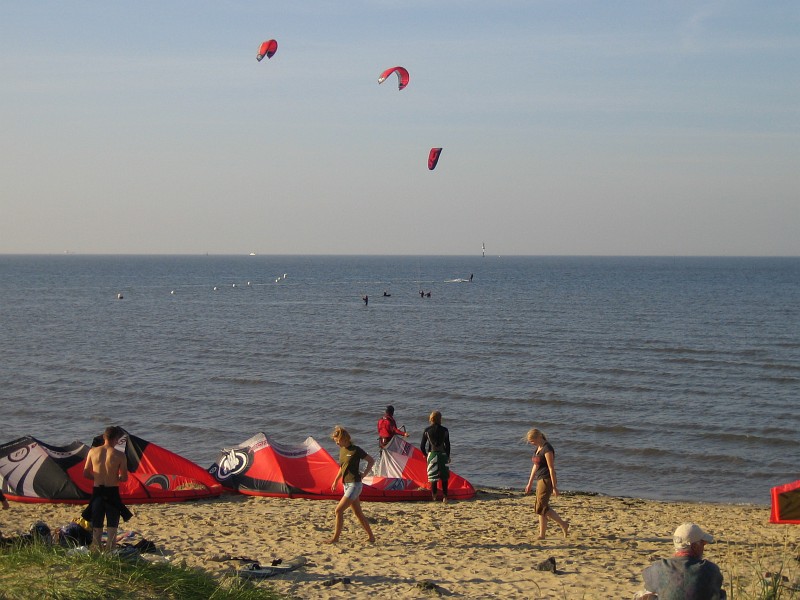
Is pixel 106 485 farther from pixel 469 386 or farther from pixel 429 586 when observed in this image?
pixel 469 386

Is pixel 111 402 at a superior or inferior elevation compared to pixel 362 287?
inferior

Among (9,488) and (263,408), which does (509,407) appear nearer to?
(263,408)

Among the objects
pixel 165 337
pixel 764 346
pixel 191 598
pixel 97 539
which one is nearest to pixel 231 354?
pixel 165 337

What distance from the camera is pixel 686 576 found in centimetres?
525

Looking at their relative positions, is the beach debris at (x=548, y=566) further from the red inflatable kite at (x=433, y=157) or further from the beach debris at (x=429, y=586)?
the red inflatable kite at (x=433, y=157)

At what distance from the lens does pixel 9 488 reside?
1248 cm

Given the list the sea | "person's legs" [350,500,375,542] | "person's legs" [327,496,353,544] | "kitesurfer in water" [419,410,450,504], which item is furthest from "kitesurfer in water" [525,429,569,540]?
the sea

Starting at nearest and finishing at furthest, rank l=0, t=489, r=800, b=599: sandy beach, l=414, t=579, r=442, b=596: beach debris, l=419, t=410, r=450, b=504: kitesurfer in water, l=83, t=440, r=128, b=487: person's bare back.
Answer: l=414, t=579, r=442, b=596: beach debris → l=0, t=489, r=800, b=599: sandy beach → l=83, t=440, r=128, b=487: person's bare back → l=419, t=410, r=450, b=504: kitesurfer in water

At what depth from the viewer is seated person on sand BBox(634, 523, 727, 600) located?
5.23 m

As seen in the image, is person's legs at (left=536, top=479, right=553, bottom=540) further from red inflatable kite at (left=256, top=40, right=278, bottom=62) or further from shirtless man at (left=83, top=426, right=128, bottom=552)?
red inflatable kite at (left=256, top=40, right=278, bottom=62)

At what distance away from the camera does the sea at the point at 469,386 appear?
1847 cm

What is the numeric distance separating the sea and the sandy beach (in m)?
3.91

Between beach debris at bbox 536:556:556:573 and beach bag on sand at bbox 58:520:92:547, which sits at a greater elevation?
beach bag on sand at bbox 58:520:92:547

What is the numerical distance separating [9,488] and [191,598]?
7.08 metres
